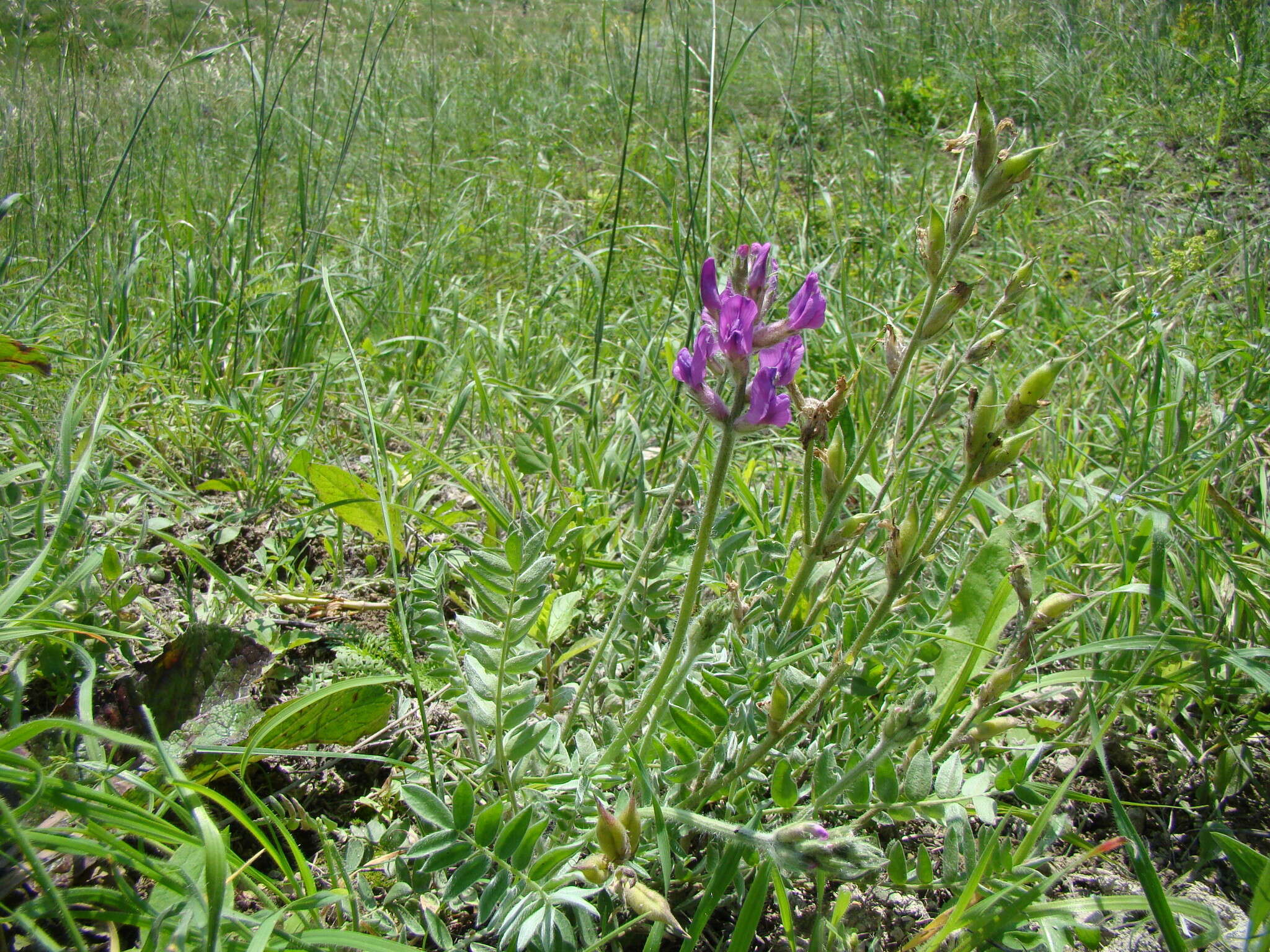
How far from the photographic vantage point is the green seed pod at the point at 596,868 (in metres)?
1.01

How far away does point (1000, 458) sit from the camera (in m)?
1.05

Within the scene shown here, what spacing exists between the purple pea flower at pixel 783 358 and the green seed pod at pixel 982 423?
244 millimetres

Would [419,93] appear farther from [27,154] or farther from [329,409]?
[329,409]

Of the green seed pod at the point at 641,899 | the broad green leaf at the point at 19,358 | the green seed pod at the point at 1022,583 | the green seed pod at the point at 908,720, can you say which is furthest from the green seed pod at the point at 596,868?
the broad green leaf at the point at 19,358

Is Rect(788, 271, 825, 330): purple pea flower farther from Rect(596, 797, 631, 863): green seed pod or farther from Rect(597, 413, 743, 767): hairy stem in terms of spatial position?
Rect(596, 797, 631, 863): green seed pod

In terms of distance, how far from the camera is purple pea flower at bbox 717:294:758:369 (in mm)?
1014

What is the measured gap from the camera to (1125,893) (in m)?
1.29

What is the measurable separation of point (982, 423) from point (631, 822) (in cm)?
68

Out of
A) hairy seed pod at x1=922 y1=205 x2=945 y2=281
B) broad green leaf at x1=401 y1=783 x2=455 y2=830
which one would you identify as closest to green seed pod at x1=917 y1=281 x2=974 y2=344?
hairy seed pod at x1=922 y1=205 x2=945 y2=281

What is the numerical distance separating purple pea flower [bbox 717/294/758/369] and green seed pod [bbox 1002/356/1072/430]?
0.34 meters

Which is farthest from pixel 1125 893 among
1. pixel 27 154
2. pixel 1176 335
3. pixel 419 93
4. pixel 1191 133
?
pixel 419 93

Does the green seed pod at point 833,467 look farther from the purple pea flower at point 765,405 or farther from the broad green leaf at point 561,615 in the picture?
the broad green leaf at point 561,615

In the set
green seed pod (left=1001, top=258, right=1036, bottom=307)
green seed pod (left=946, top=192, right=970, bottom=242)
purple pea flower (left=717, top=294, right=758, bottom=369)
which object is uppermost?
green seed pod (left=946, top=192, right=970, bottom=242)

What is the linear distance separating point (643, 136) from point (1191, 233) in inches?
110
